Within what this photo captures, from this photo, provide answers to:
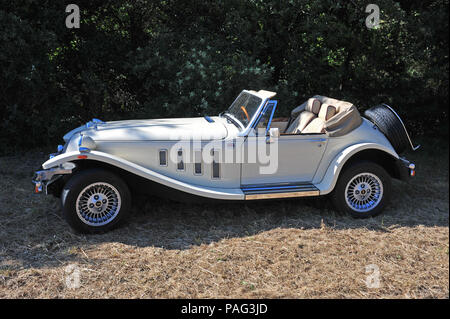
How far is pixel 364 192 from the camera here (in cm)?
577

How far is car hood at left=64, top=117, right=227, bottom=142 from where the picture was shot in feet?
17.4

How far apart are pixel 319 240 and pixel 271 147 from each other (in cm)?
133

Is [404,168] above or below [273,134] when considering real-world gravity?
below

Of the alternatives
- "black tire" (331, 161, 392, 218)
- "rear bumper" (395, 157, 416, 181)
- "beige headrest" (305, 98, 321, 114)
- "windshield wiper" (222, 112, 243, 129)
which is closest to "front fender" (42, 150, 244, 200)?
"windshield wiper" (222, 112, 243, 129)

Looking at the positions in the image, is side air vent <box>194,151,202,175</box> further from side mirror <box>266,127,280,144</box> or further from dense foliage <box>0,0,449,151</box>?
dense foliage <box>0,0,449,151</box>

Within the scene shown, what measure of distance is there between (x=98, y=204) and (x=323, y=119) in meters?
3.27

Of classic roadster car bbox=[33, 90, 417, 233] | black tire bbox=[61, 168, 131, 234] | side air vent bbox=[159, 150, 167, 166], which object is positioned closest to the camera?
black tire bbox=[61, 168, 131, 234]

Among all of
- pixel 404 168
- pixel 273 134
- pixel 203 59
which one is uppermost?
pixel 203 59

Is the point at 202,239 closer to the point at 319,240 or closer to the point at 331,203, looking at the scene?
the point at 319,240

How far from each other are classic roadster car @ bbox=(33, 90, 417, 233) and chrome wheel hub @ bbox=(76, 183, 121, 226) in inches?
0.5

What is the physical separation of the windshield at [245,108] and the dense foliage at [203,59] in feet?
6.08

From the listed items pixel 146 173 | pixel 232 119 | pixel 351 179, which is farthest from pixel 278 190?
pixel 146 173

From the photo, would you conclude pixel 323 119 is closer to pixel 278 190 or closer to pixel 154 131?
pixel 278 190

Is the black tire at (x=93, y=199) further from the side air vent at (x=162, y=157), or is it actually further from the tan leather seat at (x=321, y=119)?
the tan leather seat at (x=321, y=119)
